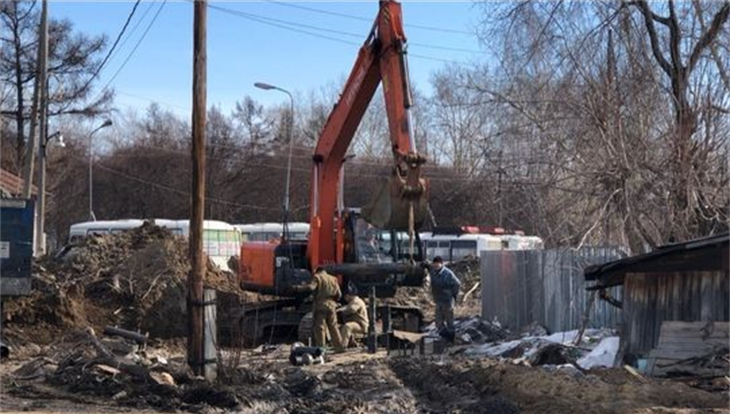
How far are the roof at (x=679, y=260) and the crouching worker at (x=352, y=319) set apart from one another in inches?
237

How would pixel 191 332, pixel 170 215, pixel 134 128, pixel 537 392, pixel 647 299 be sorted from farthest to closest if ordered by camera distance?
pixel 134 128 < pixel 170 215 < pixel 647 299 < pixel 191 332 < pixel 537 392

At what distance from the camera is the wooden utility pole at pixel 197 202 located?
16.2 m

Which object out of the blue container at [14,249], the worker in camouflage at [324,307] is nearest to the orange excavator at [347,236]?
the worker in camouflage at [324,307]

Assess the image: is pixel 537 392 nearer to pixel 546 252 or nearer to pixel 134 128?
pixel 546 252

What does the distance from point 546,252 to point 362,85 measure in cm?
628

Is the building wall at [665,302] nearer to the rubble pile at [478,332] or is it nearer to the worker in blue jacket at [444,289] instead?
the rubble pile at [478,332]

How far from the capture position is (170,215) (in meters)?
75.2

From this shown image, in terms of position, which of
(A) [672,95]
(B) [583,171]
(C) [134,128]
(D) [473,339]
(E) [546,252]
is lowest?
(D) [473,339]

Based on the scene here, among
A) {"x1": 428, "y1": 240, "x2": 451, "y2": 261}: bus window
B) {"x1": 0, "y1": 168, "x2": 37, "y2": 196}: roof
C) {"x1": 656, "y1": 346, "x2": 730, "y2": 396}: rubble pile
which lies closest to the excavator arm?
{"x1": 656, "y1": 346, "x2": 730, "y2": 396}: rubble pile

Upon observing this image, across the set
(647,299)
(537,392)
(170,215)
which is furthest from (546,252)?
(170,215)

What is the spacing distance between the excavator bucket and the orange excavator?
743 millimetres

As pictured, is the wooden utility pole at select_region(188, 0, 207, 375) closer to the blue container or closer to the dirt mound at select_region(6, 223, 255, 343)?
the blue container

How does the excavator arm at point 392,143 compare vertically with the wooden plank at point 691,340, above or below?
above

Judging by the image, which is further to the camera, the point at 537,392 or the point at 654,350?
the point at 654,350
